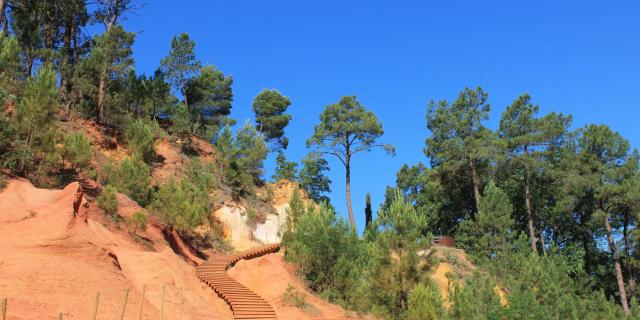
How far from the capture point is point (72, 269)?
11.6 meters

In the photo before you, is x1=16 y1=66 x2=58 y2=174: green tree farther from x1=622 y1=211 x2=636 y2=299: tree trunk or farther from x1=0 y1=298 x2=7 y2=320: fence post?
x1=622 y1=211 x2=636 y2=299: tree trunk

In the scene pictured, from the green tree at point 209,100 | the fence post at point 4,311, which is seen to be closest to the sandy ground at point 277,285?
the fence post at point 4,311

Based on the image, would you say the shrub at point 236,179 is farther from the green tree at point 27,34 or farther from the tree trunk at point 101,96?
the green tree at point 27,34

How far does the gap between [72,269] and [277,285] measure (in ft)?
30.0

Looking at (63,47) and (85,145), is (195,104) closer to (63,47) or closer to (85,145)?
(63,47)

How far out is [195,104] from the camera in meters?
A: 45.0

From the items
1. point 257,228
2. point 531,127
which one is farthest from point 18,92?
point 531,127

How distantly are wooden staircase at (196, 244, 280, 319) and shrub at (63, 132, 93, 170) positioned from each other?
21.4 ft

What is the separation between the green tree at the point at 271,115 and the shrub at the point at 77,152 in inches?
1238

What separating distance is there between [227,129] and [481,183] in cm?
2032

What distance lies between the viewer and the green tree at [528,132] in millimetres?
34375

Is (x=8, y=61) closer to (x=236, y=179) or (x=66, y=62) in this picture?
(x=66, y=62)

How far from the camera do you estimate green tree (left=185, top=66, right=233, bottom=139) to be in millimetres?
43000

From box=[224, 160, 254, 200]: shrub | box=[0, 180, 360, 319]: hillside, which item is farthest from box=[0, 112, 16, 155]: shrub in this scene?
box=[224, 160, 254, 200]: shrub
